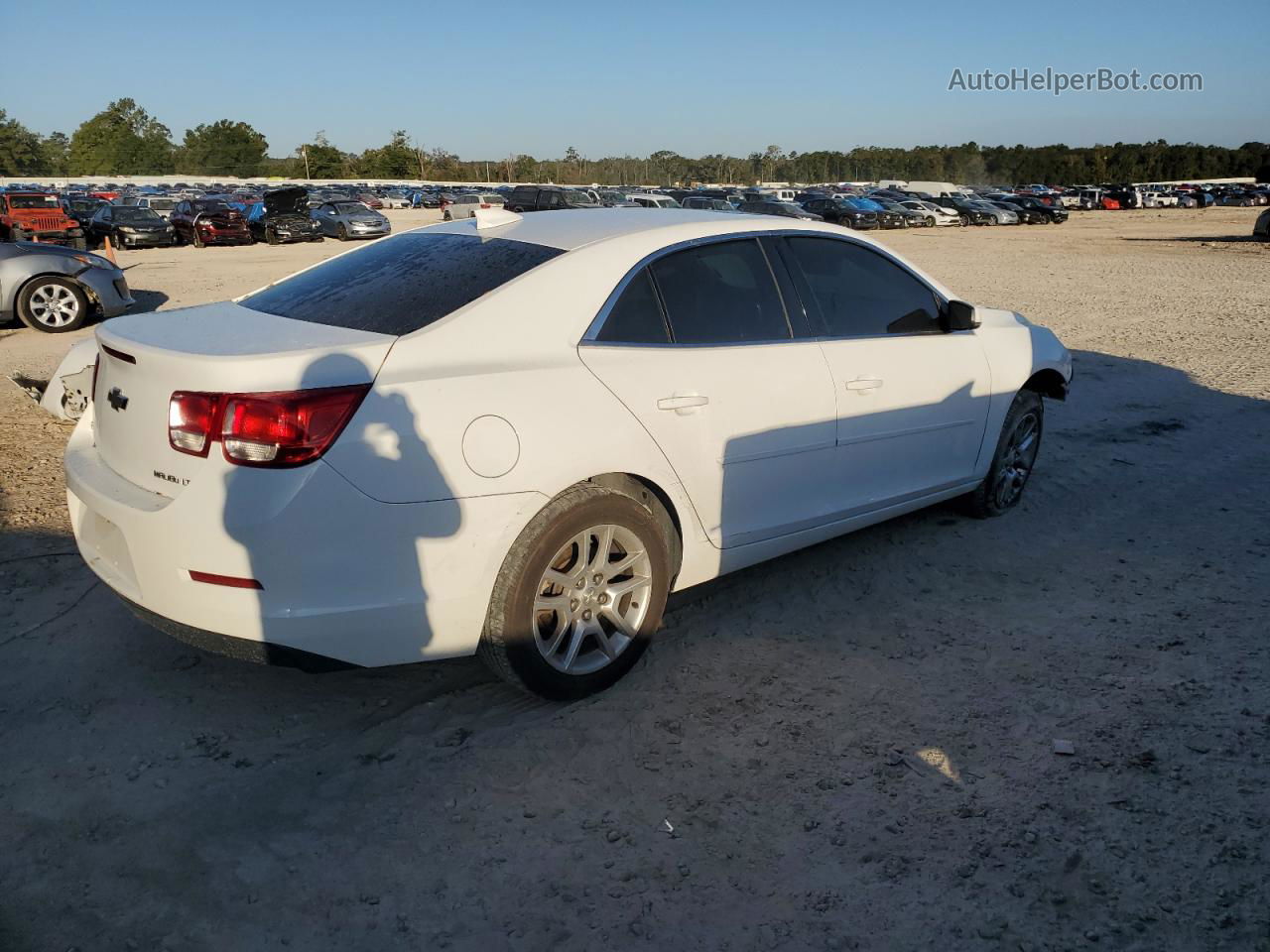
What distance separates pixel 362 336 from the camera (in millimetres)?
3041

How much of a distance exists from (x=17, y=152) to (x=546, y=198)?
12591cm

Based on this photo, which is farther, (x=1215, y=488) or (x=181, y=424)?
(x=1215, y=488)

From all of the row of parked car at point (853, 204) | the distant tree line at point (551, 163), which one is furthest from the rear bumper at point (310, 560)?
the distant tree line at point (551, 163)

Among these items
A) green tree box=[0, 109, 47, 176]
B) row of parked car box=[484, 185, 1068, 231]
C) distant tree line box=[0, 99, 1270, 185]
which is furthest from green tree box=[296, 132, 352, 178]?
row of parked car box=[484, 185, 1068, 231]

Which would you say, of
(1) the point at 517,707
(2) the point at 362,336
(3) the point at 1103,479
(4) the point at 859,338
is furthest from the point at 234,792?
(3) the point at 1103,479

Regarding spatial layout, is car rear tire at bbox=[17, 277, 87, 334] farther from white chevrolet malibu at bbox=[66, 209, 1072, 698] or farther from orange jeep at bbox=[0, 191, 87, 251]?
orange jeep at bbox=[0, 191, 87, 251]

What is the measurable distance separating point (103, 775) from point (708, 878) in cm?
192

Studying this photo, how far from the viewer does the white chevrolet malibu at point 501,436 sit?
9.07ft

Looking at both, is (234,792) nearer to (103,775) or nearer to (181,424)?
(103,775)

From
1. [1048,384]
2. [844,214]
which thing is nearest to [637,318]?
[1048,384]

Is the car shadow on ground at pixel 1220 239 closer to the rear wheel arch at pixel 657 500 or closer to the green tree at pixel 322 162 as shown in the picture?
the rear wheel arch at pixel 657 500

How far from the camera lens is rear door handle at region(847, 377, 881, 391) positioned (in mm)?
4109

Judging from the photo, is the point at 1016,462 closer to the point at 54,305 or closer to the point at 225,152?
the point at 54,305

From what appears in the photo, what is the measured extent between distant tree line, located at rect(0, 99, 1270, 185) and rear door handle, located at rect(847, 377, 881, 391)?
400ft
